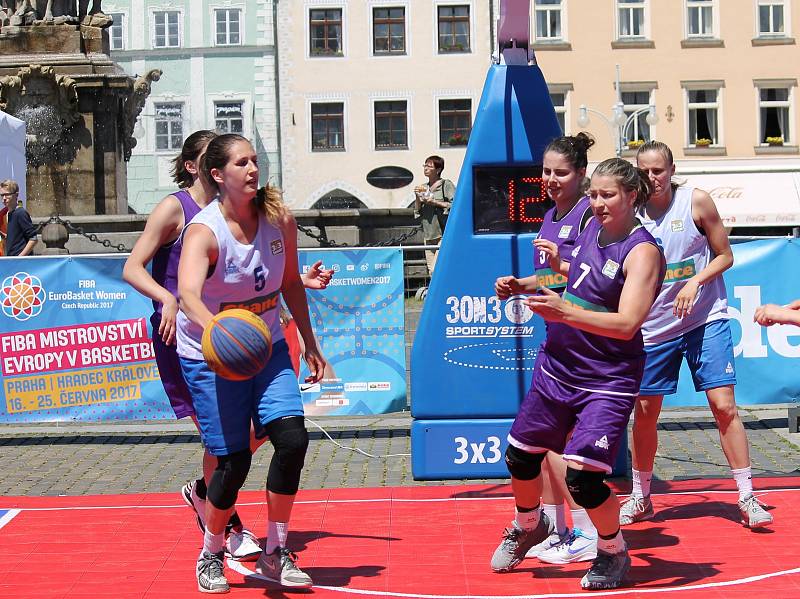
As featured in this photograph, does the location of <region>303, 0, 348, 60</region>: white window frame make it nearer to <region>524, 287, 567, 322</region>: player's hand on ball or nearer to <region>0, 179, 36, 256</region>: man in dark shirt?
<region>0, 179, 36, 256</region>: man in dark shirt

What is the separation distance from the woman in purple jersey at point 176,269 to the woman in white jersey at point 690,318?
1.93m

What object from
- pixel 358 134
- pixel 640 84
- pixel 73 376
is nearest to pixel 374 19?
pixel 358 134

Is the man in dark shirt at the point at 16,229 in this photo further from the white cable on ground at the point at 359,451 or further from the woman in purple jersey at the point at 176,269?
the woman in purple jersey at the point at 176,269

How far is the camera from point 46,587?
6586mm

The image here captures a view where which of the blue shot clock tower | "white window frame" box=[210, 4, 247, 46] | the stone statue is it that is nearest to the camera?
the blue shot clock tower

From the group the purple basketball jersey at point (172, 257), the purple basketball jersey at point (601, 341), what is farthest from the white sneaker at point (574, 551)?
the purple basketball jersey at point (172, 257)

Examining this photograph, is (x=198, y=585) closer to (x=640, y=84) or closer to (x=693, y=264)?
(x=693, y=264)

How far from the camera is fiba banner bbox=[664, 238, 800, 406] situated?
10938 millimetres

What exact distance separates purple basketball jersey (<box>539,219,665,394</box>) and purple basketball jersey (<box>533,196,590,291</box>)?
0.70 metres

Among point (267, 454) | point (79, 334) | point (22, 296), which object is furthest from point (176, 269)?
point (22, 296)

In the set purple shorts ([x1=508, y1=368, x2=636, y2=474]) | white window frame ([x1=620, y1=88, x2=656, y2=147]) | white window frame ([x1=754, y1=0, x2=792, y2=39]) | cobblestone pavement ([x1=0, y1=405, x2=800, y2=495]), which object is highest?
white window frame ([x1=754, y1=0, x2=792, y2=39])

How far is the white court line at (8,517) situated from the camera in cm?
806

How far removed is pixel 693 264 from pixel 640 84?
47.4 metres

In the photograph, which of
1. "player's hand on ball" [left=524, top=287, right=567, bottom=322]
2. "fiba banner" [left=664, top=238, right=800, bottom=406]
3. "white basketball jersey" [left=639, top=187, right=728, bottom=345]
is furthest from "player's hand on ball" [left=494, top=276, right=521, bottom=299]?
"fiba banner" [left=664, top=238, right=800, bottom=406]
